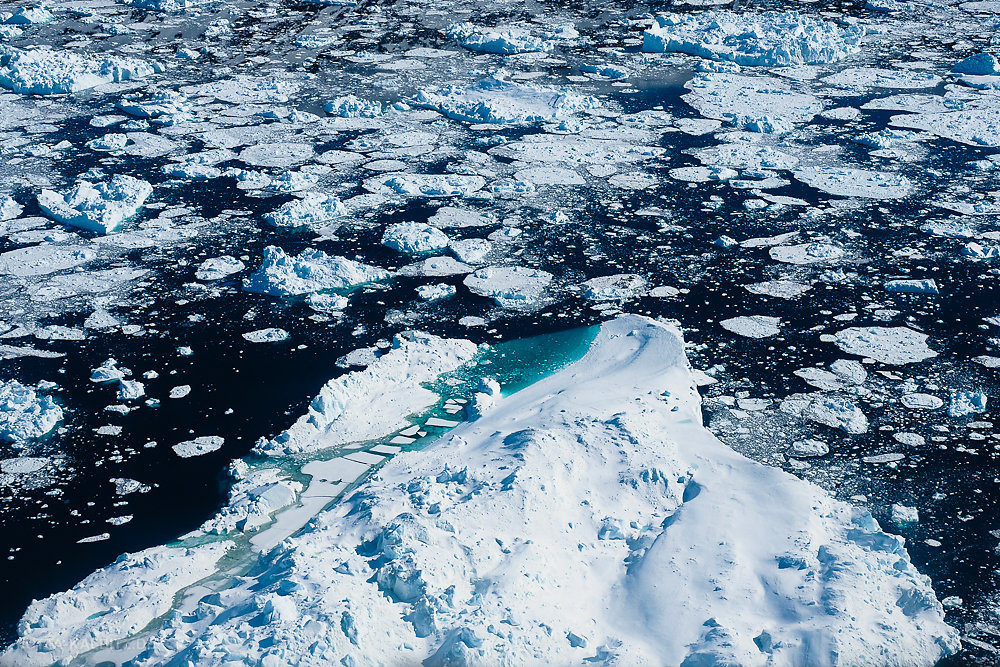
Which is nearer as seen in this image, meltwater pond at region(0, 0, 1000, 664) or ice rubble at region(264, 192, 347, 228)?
meltwater pond at region(0, 0, 1000, 664)

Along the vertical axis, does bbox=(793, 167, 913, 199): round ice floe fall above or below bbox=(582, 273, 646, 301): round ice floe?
above

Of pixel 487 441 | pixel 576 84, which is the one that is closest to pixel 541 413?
pixel 487 441

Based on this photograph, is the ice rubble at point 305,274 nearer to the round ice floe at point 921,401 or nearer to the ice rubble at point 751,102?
the round ice floe at point 921,401

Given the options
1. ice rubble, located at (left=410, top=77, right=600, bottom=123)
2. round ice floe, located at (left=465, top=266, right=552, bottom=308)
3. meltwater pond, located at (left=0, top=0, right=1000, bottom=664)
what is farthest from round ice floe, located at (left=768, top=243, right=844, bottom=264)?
ice rubble, located at (left=410, top=77, right=600, bottom=123)

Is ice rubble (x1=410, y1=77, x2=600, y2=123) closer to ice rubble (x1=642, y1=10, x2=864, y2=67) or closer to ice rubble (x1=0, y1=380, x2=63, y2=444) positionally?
ice rubble (x1=642, y1=10, x2=864, y2=67)

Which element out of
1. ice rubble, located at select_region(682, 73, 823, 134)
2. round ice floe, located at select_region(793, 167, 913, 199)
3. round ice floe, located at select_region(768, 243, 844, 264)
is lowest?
round ice floe, located at select_region(768, 243, 844, 264)

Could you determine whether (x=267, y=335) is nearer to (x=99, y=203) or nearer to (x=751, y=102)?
(x=99, y=203)

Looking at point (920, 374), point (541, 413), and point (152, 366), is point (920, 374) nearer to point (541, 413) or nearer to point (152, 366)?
point (541, 413)
